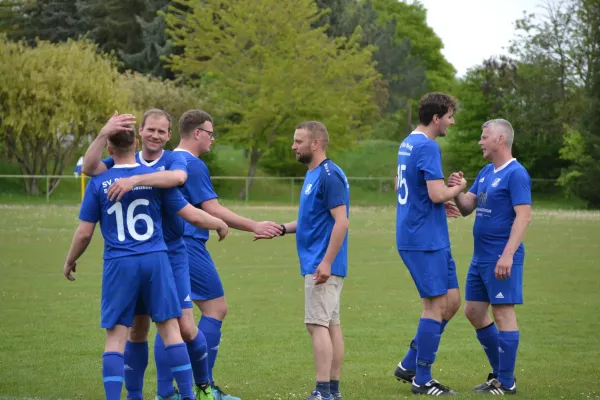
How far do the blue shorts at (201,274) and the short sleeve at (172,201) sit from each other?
0.99 m

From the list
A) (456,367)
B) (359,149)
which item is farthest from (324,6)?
(456,367)

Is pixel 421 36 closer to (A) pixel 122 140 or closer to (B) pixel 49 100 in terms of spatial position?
(B) pixel 49 100

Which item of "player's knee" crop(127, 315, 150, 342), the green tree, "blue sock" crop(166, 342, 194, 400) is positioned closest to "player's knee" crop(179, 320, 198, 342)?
"player's knee" crop(127, 315, 150, 342)

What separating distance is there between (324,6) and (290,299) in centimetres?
5667

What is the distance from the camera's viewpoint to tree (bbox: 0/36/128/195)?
148 ft

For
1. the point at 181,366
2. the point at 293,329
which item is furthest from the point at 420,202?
the point at 293,329

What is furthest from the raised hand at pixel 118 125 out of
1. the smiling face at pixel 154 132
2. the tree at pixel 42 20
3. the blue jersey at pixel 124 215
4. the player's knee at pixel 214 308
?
the tree at pixel 42 20

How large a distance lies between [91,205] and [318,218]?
70.7 inches

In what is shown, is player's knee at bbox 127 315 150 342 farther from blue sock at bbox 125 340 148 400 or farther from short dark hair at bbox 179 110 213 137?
short dark hair at bbox 179 110 213 137

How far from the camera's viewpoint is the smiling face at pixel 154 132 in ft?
23.0

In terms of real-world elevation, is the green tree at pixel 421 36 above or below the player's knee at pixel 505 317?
above

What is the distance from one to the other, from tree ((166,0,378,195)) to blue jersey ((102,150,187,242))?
144 ft

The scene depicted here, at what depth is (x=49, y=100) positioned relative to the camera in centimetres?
4531

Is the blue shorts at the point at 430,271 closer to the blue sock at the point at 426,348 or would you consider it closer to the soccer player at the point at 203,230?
the blue sock at the point at 426,348
